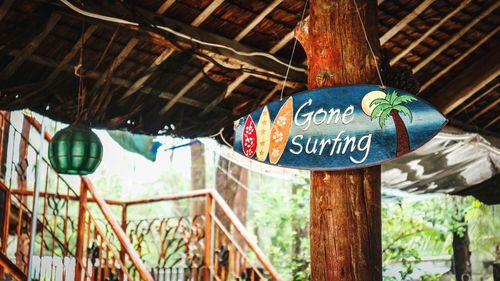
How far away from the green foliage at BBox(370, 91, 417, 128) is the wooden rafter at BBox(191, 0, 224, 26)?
6.16 feet

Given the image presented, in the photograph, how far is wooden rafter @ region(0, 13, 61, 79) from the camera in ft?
12.3

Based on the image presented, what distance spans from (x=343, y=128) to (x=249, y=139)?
52 centimetres

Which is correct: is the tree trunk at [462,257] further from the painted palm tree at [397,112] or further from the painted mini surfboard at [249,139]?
the painted palm tree at [397,112]

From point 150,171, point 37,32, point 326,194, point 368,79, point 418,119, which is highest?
point 150,171

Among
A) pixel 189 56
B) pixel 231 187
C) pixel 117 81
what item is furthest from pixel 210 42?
pixel 231 187

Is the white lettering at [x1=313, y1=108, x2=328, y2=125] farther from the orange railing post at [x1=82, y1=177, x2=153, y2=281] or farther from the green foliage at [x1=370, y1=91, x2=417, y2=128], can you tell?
the orange railing post at [x1=82, y1=177, x2=153, y2=281]

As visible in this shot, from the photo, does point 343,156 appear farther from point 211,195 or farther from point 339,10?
point 211,195

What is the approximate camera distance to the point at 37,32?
12.4 ft

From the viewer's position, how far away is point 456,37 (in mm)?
→ 4812

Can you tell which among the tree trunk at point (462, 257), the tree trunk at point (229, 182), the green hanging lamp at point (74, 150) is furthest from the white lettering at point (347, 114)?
the tree trunk at point (229, 182)

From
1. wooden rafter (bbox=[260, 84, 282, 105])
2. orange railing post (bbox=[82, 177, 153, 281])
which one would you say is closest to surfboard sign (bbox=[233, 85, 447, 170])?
wooden rafter (bbox=[260, 84, 282, 105])

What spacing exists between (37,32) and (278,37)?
1789 mm

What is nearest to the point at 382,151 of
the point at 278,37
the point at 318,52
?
the point at 318,52

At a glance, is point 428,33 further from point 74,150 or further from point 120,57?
point 74,150
